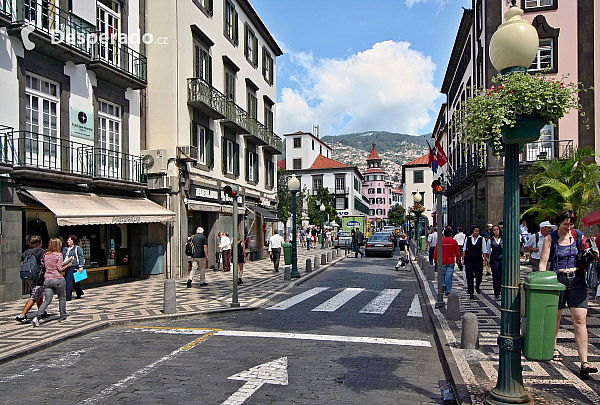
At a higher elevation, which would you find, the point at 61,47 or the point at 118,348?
the point at 61,47

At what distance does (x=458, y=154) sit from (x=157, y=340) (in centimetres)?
3306

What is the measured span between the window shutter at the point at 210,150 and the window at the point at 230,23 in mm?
5440

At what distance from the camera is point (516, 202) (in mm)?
4727

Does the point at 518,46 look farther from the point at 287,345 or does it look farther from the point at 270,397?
the point at 287,345

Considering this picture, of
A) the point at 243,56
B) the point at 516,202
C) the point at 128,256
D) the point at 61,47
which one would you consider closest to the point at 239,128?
the point at 243,56

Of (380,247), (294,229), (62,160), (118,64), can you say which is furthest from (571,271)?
(380,247)

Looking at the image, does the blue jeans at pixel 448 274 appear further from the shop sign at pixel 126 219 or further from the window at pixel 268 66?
the window at pixel 268 66

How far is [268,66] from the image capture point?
3197 cm

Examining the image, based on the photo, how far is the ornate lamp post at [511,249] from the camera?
15.1ft

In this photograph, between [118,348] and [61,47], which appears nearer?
[118,348]

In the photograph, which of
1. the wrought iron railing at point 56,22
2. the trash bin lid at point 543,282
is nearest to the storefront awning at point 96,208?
the wrought iron railing at point 56,22

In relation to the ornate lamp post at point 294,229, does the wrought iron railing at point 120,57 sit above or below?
above

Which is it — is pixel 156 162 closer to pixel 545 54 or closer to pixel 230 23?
pixel 230 23

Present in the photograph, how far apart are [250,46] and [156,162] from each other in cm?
1256
